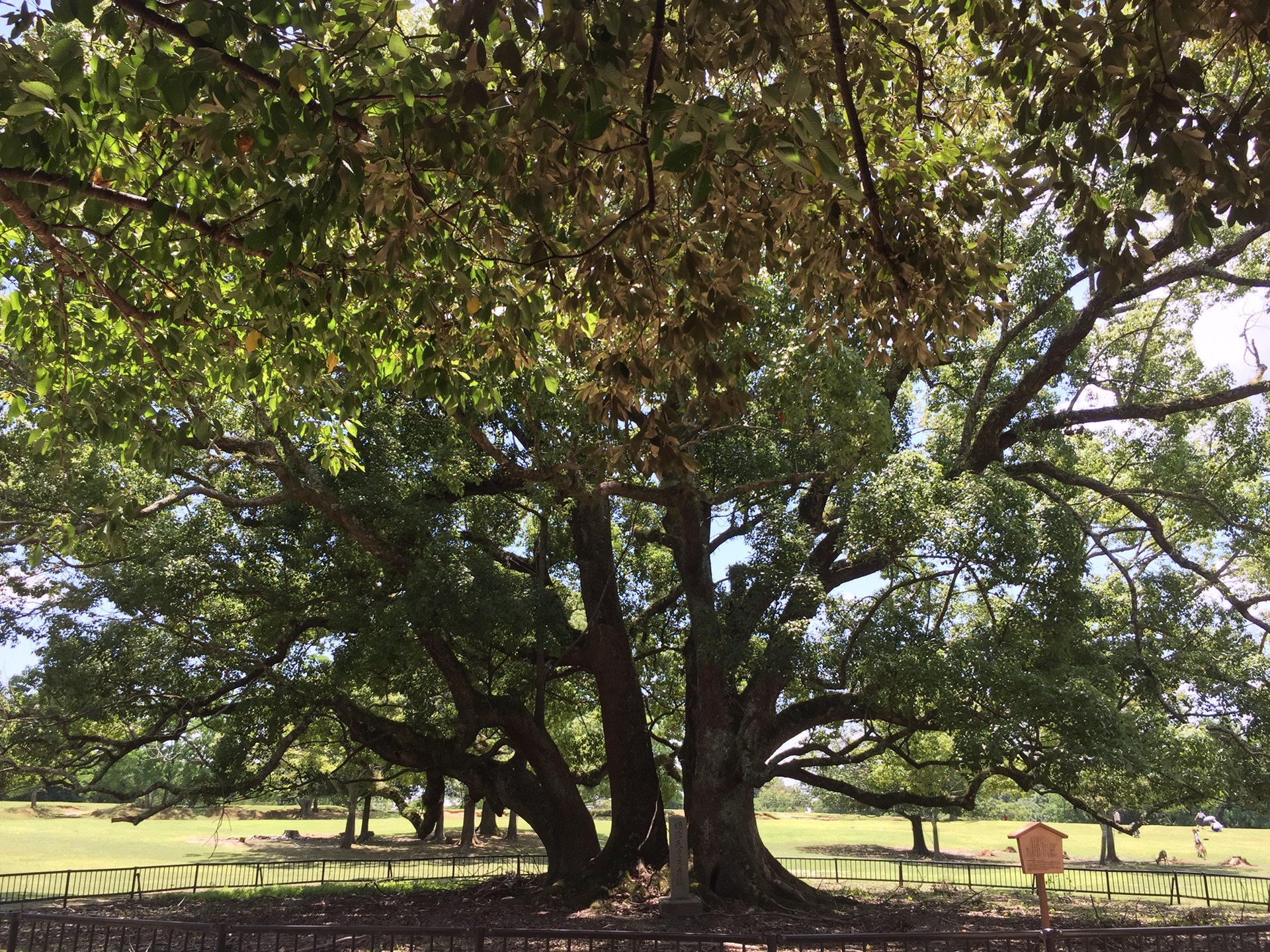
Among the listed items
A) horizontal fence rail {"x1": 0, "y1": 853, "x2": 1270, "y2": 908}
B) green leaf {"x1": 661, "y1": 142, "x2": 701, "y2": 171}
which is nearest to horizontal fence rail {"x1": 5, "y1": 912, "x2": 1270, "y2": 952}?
green leaf {"x1": 661, "y1": 142, "x2": 701, "y2": 171}

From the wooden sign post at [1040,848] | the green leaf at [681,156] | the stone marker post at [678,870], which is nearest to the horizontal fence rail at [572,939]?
the wooden sign post at [1040,848]

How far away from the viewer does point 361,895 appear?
14641 millimetres

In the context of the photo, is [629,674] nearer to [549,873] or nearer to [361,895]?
[549,873]

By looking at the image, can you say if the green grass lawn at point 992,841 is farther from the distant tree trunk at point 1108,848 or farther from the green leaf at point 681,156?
the green leaf at point 681,156

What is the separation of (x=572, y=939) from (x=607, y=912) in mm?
4874

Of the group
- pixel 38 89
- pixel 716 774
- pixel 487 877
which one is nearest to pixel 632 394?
pixel 38 89

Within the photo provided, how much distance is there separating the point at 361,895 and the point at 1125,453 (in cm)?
1455

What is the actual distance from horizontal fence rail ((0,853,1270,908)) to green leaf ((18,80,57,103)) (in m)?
14.6

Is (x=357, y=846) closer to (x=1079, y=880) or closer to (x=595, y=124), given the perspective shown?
(x=1079, y=880)

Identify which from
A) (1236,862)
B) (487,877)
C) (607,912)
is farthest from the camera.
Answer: (1236,862)

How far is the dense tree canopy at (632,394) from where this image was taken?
3596 millimetres

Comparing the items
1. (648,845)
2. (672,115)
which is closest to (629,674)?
(648,845)

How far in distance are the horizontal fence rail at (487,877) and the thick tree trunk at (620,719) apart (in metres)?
2.93

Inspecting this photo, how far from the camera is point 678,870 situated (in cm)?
1122
